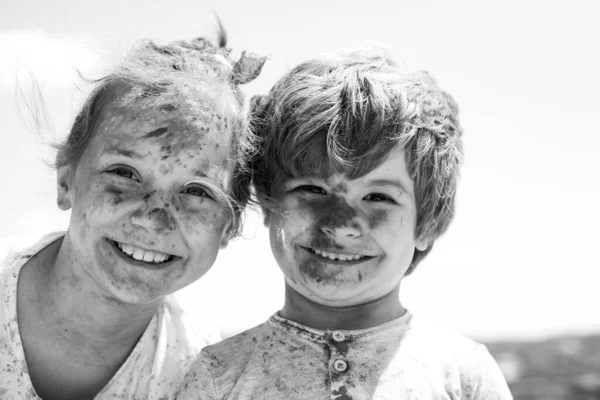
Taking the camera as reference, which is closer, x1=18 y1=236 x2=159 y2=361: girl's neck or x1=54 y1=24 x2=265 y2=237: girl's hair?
x1=54 y1=24 x2=265 y2=237: girl's hair

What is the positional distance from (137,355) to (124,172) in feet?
2.97

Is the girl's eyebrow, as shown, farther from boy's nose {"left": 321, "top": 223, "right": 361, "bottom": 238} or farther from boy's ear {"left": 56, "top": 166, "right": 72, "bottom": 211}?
boy's nose {"left": 321, "top": 223, "right": 361, "bottom": 238}

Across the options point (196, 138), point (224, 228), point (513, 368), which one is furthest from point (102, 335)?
point (513, 368)

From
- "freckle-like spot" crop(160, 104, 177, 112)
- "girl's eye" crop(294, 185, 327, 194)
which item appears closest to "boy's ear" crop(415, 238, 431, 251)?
"girl's eye" crop(294, 185, 327, 194)

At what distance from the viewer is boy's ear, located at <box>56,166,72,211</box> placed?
129 inches

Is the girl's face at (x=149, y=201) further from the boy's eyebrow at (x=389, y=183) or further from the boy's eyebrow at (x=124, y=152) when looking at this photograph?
the boy's eyebrow at (x=389, y=183)

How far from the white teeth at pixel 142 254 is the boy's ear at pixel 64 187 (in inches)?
15.5

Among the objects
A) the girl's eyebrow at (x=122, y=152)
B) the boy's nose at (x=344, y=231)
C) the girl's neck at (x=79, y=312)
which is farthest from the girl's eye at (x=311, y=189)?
the girl's neck at (x=79, y=312)

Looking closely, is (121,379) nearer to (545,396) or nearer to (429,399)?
(429,399)

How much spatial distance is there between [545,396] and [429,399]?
Result: 25.9 feet

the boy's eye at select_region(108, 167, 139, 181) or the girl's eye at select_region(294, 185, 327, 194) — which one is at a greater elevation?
the girl's eye at select_region(294, 185, 327, 194)

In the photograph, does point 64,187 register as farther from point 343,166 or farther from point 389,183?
point 389,183

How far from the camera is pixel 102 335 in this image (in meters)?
3.34

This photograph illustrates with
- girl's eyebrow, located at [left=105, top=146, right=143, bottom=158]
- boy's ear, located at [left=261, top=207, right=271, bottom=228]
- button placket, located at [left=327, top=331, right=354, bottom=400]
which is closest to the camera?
button placket, located at [left=327, top=331, right=354, bottom=400]
